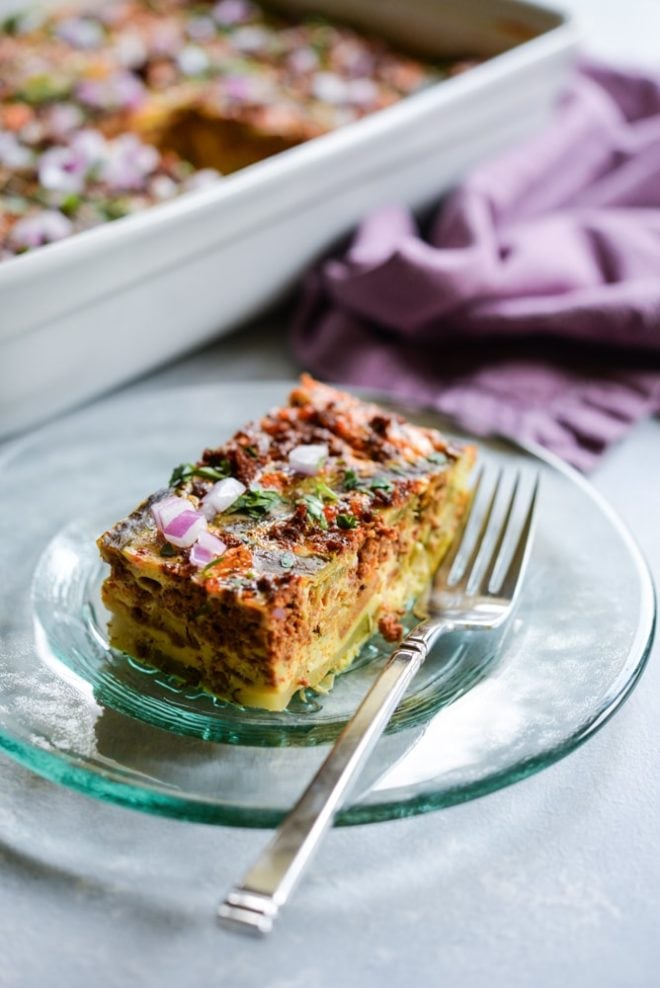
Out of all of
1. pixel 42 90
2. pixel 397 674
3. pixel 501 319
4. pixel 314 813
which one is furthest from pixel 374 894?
pixel 42 90

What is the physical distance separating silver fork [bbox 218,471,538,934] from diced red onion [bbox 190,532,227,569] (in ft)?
0.98

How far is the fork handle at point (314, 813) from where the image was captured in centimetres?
141

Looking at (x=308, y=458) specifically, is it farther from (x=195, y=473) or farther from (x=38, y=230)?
(x=38, y=230)

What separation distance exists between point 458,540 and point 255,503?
1.53 feet

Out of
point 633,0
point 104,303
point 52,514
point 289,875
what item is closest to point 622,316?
point 104,303

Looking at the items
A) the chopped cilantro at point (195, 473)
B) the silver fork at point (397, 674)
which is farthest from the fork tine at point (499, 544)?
the chopped cilantro at point (195, 473)

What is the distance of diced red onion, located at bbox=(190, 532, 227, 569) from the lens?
1.83 meters

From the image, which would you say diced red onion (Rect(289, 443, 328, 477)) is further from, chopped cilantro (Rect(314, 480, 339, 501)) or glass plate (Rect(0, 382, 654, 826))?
glass plate (Rect(0, 382, 654, 826))

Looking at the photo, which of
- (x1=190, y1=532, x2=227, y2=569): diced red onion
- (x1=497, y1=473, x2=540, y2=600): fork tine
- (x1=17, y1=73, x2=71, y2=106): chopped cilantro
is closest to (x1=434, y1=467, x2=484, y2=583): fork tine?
(x1=497, y1=473, x2=540, y2=600): fork tine

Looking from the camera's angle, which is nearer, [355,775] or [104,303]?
[355,775]

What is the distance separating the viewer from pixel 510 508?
226cm

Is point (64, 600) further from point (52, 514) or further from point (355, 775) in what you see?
Result: point (355, 775)

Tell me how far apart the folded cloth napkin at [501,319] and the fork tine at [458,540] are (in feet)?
1.16

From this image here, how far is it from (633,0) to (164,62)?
7.47ft
